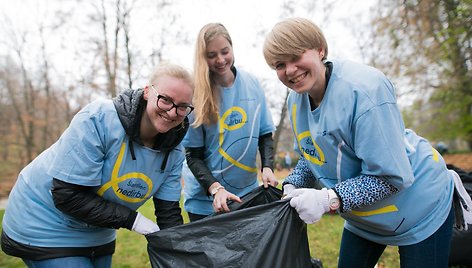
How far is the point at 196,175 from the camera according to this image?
2193 mm

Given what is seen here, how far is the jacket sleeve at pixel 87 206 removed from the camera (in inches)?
60.9

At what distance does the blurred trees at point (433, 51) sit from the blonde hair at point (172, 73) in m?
5.16

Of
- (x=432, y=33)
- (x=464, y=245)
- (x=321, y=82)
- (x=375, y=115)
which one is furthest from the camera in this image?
A: (x=432, y=33)

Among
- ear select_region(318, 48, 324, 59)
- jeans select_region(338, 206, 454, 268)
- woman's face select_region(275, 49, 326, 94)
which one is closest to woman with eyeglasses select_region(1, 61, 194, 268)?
woman's face select_region(275, 49, 326, 94)

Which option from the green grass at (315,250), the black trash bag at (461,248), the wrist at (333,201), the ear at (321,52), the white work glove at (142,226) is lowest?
the green grass at (315,250)

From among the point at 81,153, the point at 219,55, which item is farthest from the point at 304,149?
the point at 81,153

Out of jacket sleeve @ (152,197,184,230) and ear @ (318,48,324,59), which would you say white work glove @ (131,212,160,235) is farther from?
ear @ (318,48,324,59)

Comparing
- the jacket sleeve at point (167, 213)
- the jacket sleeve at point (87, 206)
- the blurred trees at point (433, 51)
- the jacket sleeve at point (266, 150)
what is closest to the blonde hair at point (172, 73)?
the jacket sleeve at point (87, 206)

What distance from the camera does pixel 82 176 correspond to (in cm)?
155

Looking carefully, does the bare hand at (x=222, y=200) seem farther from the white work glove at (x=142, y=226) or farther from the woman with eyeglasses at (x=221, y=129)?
the white work glove at (x=142, y=226)

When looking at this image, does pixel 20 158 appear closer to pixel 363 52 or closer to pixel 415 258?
pixel 363 52

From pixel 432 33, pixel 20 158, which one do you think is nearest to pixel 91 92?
pixel 20 158

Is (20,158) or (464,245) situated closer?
(464,245)

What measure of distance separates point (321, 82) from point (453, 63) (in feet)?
28.8
